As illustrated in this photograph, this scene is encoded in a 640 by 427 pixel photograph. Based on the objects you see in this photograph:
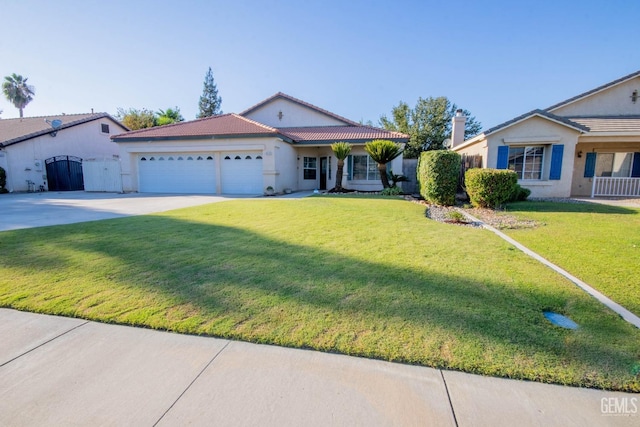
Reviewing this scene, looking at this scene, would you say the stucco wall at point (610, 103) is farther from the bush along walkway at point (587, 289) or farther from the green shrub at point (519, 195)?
the bush along walkway at point (587, 289)

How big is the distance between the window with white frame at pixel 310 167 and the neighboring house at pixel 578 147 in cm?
984

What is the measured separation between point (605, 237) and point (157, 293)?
882 cm

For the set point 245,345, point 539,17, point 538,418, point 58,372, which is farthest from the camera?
point 539,17

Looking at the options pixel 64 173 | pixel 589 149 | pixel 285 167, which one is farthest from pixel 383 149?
pixel 64 173

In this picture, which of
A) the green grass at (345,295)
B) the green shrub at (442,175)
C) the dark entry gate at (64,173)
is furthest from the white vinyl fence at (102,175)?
the green shrub at (442,175)

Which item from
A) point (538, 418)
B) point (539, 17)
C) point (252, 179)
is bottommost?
point (538, 418)

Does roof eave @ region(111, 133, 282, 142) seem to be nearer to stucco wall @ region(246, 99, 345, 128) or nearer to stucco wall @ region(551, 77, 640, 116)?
stucco wall @ region(246, 99, 345, 128)

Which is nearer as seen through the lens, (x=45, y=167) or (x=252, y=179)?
(x=252, y=179)

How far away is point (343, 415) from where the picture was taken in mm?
1883

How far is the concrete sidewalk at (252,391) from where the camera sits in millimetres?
1864

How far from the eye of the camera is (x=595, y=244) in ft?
19.4

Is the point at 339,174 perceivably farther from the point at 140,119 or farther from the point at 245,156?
the point at 140,119

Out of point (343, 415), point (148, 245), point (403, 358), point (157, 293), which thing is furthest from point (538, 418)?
point (148, 245)

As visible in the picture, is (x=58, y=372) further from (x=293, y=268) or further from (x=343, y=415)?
(x=293, y=268)
